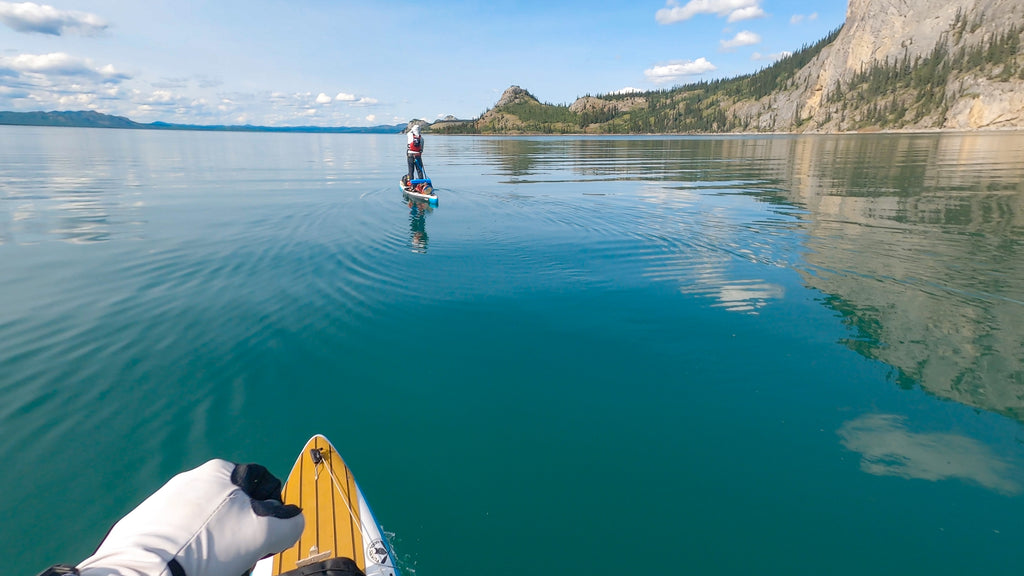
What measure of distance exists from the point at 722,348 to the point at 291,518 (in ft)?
28.9

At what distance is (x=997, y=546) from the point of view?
5.36 meters

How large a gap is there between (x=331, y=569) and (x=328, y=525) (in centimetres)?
71

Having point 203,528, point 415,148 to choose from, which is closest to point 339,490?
point 203,528

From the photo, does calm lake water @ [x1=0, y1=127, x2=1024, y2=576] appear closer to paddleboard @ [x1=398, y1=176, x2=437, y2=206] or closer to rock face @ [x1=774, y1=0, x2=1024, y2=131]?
paddleboard @ [x1=398, y1=176, x2=437, y2=206]

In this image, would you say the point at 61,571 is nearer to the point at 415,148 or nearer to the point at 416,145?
the point at 416,145

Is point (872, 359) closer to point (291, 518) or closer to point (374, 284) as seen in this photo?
point (291, 518)

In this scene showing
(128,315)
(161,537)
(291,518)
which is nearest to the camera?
(161,537)

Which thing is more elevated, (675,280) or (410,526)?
(675,280)

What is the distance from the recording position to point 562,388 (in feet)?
28.2

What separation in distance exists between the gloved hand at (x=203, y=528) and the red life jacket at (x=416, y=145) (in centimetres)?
2848

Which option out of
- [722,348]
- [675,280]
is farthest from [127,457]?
[675,280]

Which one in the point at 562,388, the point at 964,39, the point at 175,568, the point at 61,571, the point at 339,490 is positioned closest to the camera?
the point at 61,571

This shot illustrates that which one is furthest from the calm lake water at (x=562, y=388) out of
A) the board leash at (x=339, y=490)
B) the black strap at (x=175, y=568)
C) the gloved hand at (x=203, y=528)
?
the black strap at (x=175, y=568)

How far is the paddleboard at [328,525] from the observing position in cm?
484
